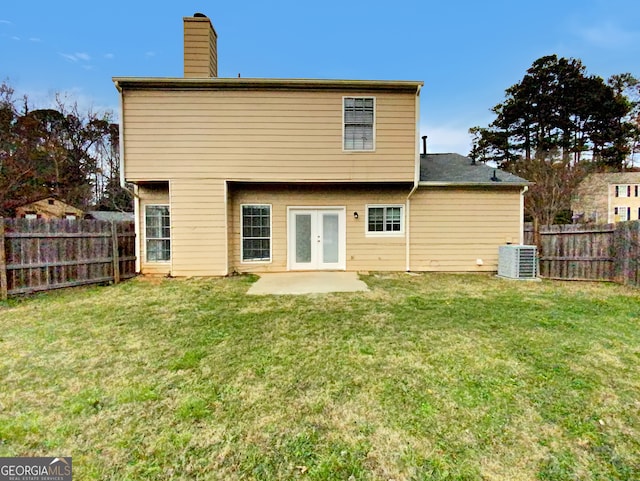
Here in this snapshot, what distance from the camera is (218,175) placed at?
7746mm

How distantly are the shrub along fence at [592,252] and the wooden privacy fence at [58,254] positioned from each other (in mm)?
10860

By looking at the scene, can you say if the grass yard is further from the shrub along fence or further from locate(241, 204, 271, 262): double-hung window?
locate(241, 204, 271, 262): double-hung window

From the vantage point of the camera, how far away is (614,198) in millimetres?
26156

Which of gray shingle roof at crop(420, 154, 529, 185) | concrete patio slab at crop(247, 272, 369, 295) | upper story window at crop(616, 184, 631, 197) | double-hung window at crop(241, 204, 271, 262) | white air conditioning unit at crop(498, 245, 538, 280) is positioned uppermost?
upper story window at crop(616, 184, 631, 197)

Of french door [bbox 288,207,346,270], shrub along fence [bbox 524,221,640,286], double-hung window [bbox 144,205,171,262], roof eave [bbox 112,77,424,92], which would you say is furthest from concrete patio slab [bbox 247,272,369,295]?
shrub along fence [bbox 524,221,640,286]

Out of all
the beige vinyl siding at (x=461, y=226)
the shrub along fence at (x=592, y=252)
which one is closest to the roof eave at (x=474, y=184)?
the beige vinyl siding at (x=461, y=226)

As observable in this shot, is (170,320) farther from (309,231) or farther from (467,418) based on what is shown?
(309,231)

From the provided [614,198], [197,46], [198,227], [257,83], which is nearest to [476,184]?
[257,83]

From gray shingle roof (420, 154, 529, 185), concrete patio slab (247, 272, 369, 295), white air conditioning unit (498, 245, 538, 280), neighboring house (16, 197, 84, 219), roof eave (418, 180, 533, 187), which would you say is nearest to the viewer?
concrete patio slab (247, 272, 369, 295)

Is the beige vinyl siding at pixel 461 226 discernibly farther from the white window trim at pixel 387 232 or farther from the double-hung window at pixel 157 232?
the double-hung window at pixel 157 232

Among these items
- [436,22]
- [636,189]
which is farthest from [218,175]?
[636,189]

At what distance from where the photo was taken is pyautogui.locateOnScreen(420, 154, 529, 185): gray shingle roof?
27.9 ft

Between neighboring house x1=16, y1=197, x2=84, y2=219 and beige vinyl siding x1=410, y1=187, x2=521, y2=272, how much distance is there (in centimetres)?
2198

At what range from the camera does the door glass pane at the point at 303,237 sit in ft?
28.7
